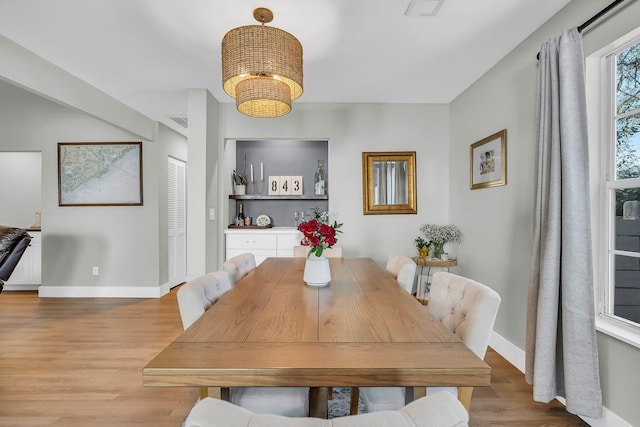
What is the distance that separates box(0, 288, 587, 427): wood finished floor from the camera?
2.00m

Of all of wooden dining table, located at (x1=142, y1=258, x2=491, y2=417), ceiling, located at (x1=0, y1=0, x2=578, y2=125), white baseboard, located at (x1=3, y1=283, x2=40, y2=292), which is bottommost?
white baseboard, located at (x1=3, y1=283, x2=40, y2=292)

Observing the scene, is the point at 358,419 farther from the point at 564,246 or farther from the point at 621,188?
the point at 621,188

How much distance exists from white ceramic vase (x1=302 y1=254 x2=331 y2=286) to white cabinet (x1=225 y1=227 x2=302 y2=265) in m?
2.11

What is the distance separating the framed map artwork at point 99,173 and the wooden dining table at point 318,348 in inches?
153

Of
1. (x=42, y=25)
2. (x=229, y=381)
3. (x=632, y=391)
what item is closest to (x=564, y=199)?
(x=632, y=391)

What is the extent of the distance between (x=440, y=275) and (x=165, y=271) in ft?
14.0

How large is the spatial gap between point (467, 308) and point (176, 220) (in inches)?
193

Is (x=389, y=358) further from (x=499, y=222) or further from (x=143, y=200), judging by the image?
(x=143, y=200)

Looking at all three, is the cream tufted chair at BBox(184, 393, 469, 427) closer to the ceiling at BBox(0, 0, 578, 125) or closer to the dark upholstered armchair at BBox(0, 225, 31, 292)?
the ceiling at BBox(0, 0, 578, 125)

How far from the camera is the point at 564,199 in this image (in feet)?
6.23

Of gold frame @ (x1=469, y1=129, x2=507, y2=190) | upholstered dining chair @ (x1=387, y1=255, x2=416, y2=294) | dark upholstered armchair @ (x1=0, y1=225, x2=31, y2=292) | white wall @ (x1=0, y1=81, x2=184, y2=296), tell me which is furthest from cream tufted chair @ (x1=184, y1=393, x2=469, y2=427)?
white wall @ (x1=0, y1=81, x2=184, y2=296)

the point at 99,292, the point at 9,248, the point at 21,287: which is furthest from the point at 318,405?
the point at 21,287

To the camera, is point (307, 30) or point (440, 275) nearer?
point (440, 275)

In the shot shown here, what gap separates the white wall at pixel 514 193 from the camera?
179 cm
